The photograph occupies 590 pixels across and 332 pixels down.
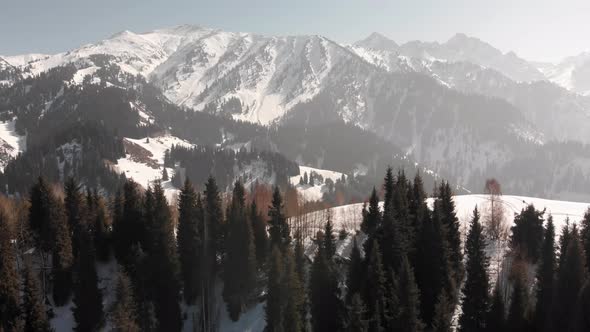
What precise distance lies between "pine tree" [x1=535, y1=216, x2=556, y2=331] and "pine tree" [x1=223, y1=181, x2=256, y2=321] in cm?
4566

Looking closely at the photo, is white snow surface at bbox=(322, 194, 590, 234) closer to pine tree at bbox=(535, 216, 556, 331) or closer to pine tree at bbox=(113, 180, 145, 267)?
pine tree at bbox=(535, 216, 556, 331)

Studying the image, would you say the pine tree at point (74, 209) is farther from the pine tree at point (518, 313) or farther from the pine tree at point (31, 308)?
the pine tree at point (518, 313)

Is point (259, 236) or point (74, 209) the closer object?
point (74, 209)

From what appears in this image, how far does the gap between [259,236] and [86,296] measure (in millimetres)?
31603

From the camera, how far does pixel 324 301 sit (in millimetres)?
63781

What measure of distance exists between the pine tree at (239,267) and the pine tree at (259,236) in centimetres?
514

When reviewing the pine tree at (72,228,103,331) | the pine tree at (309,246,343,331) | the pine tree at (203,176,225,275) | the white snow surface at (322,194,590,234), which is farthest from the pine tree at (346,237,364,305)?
the pine tree at (72,228,103,331)

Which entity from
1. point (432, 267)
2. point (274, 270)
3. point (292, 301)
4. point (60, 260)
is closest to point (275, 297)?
point (292, 301)

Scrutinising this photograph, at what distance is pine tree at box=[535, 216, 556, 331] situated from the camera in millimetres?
59350

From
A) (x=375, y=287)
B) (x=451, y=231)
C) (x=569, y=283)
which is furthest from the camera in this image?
(x=451, y=231)

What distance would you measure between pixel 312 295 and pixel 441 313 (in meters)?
18.9

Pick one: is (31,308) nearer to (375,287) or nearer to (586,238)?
(375,287)

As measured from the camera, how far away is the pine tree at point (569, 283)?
57.0 metres

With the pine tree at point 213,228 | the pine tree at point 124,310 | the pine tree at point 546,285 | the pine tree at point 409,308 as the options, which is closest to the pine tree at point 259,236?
the pine tree at point 213,228
